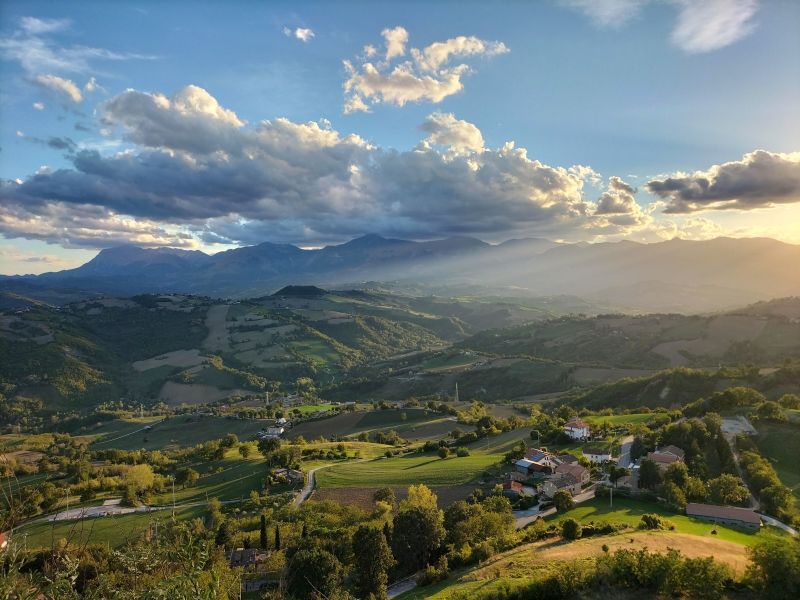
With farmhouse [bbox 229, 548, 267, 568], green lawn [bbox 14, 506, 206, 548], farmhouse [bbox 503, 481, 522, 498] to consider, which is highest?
farmhouse [bbox 229, 548, 267, 568]

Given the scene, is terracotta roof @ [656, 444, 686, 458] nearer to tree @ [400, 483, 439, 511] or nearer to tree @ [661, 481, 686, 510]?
tree @ [661, 481, 686, 510]

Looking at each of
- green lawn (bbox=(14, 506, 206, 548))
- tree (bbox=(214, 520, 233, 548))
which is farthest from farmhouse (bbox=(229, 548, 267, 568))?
green lawn (bbox=(14, 506, 206, 548))

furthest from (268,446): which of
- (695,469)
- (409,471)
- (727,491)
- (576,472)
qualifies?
(727,491)

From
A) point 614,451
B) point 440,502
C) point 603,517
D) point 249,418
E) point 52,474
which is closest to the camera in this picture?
point 603,517

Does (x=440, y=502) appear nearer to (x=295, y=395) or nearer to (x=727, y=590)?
(x=727, y=590)

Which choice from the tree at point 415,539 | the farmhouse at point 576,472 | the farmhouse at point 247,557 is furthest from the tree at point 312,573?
the farmhouse at point 576,472

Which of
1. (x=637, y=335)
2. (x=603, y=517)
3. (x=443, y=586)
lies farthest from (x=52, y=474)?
(x=637, y=335)

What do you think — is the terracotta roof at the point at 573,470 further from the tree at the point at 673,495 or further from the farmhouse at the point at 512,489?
the tree at the point at 673,495
